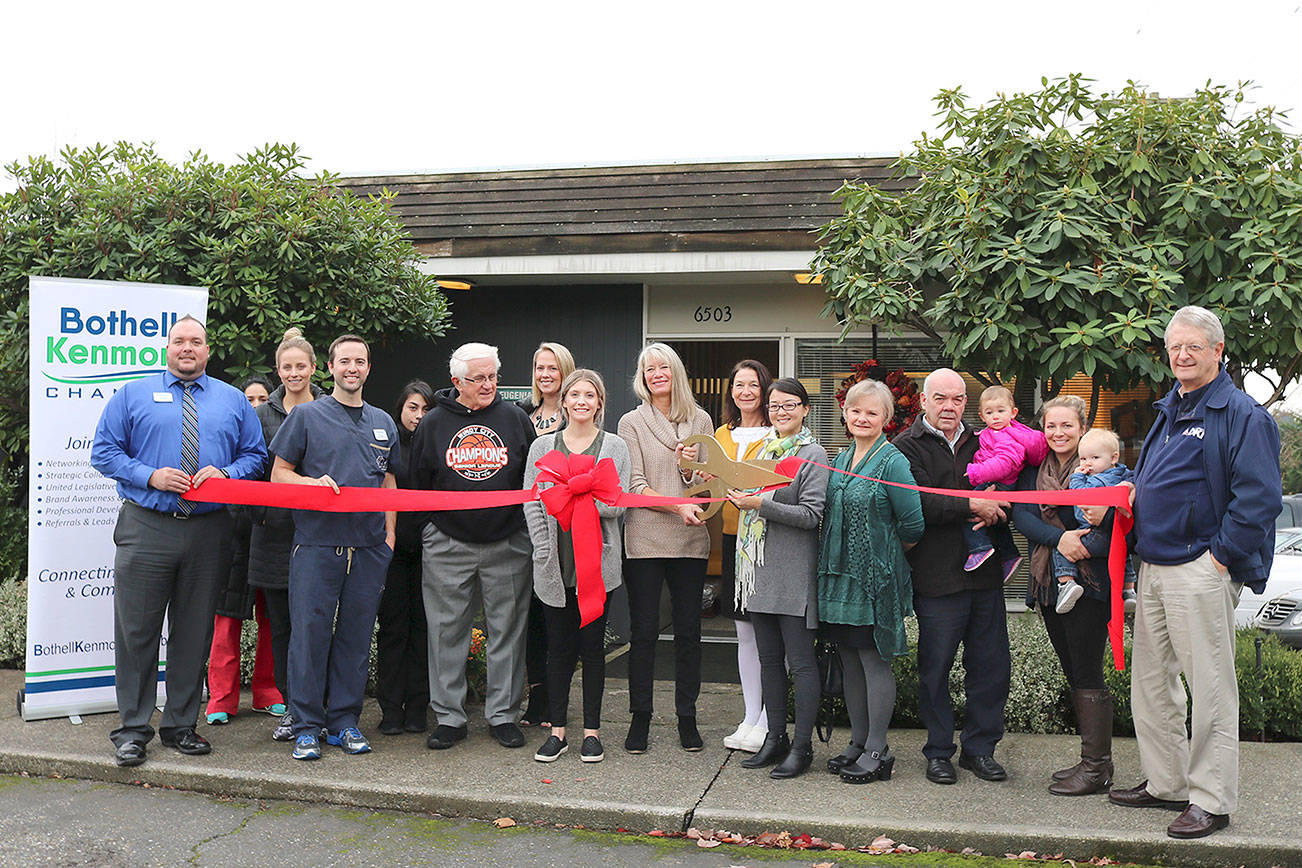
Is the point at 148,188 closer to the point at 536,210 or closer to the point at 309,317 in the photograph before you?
the point at 309,317

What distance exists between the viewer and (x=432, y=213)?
10.5 metres

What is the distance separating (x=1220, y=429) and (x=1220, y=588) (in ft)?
2.12

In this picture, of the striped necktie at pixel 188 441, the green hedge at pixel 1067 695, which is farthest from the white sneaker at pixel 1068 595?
the striped necktie at pixel 188 441

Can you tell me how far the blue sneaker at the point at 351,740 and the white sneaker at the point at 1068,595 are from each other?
3.47 metres

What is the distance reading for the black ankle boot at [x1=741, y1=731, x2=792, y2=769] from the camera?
5441 millimetres

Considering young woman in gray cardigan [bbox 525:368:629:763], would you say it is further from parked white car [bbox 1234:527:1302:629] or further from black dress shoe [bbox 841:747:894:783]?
parked white car [bbox 1234:527:1302:629]

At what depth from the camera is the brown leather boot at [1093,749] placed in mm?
5047

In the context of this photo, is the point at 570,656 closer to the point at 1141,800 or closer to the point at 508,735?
the point at 508,735

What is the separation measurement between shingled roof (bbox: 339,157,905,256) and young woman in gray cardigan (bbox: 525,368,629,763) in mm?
4277

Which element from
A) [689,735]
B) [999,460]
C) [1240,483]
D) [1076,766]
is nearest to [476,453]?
[689,735]

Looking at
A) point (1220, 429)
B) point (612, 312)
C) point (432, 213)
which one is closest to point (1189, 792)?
point (1220, 429)

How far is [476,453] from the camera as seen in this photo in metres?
5.82

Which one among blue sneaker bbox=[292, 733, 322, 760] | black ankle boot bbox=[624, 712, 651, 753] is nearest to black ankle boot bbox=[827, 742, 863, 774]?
black ankle boot bbox=[624, 712, 651, 753]

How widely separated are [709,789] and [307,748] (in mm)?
2030
